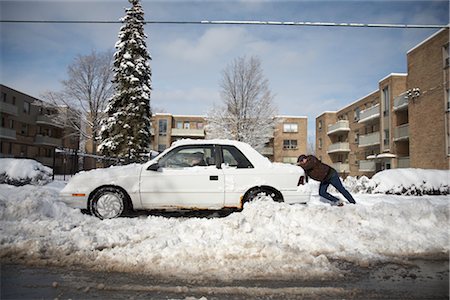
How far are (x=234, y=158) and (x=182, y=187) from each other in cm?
128

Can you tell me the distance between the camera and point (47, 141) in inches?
1559

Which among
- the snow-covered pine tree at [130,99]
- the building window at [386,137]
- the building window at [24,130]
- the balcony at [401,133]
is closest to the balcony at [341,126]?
the building window at [386,137]

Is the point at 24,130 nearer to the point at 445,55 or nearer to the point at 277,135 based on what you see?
the point at 277,135

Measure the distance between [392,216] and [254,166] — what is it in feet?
9.01

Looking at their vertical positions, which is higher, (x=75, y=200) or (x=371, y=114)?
(x=371, y=114)

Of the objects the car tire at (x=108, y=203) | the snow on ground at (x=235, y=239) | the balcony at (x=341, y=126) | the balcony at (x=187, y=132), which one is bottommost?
the snow on ground at (x=235, y=239)

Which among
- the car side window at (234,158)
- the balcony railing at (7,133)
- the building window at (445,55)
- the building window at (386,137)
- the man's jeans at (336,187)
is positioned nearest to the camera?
the car side window at (234,158)

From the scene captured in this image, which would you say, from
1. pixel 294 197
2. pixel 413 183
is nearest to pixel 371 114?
pixel 413 183

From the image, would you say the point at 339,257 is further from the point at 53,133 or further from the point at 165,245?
the point at 53,133

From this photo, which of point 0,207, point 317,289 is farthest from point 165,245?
point 0,207

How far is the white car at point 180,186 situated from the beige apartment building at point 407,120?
2044 centimetres

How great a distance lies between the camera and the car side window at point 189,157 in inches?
241

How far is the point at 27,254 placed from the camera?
12.7ft

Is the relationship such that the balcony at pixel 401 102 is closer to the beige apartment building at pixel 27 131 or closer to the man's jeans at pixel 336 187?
the man's jeans at pixel 336 187
